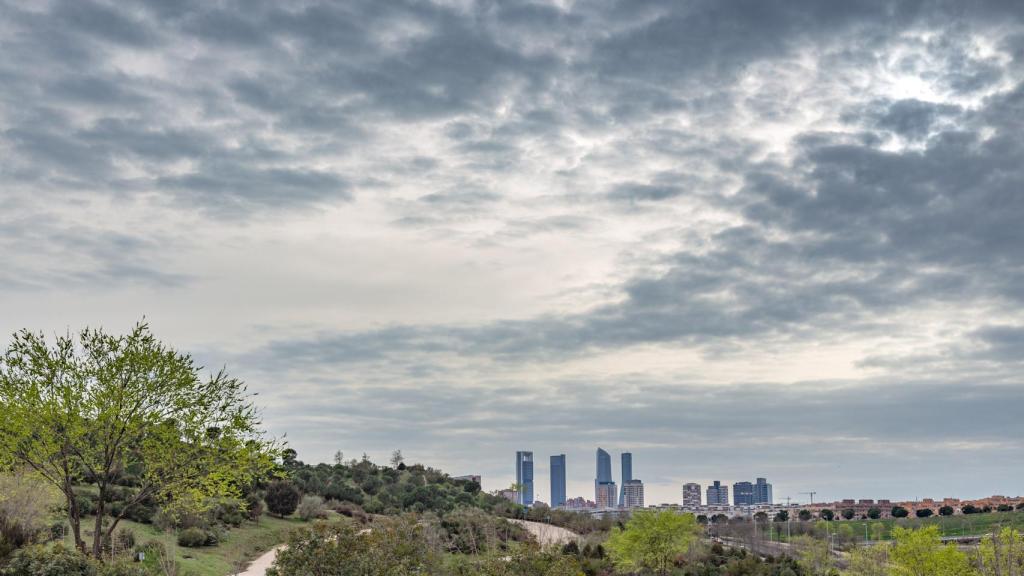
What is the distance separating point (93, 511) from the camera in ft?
137

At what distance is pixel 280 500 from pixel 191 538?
13.9 metres

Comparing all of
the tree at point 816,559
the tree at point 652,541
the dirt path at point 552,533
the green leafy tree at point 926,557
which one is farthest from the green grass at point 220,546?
the tree at point 816,559

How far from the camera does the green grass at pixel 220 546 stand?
3700 cm

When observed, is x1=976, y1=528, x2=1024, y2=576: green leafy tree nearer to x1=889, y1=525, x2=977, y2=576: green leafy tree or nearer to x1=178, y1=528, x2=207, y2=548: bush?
x1=889, y1=525, x2=977, y2=576: green leafy tree

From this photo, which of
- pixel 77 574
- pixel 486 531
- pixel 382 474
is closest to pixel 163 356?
pixel 77 574

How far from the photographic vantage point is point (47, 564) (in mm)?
24625

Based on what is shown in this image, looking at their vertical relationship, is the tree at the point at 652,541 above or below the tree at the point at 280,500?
below

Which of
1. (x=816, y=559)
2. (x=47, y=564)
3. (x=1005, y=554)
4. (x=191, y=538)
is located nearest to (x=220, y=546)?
(x=191, y=538)

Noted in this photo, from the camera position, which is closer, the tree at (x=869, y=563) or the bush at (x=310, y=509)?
the tree at (x=869, y=563)

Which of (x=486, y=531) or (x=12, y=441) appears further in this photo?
(x=486, y=531)

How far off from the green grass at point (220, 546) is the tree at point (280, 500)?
262 centimetres

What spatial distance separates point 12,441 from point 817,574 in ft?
138

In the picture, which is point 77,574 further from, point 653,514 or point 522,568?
point 653,514

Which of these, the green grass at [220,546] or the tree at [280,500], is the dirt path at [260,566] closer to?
the green grass at [220,546]
